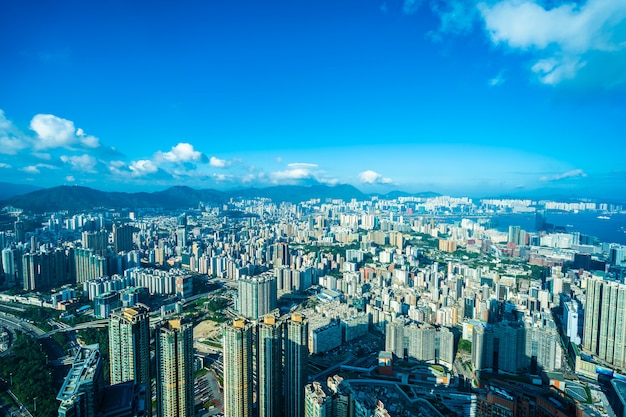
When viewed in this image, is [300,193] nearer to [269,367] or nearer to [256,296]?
[256,296]

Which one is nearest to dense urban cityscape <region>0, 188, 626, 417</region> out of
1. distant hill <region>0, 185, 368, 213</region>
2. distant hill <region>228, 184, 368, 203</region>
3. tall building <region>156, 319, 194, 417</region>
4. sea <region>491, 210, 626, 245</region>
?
tall building <region>156, 319, 194, 417</region>

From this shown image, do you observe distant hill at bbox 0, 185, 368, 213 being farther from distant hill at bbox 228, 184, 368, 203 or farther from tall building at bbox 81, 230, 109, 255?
tall building at bbox 81, 230, 109, 255

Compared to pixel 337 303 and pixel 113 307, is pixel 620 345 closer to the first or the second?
pixel 337 303

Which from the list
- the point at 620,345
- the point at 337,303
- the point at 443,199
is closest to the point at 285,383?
the point at 337,303

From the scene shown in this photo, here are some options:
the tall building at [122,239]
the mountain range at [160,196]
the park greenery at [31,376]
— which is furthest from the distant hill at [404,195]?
the park greenery at [31,376]

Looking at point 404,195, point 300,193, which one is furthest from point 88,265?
point 404,195

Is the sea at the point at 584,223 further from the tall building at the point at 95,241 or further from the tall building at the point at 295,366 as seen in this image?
the tall building at the point at 95,241
